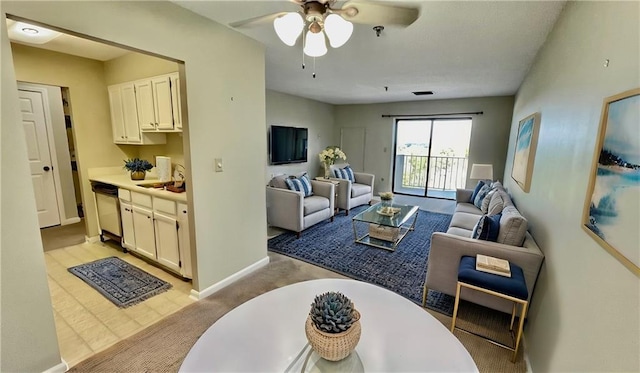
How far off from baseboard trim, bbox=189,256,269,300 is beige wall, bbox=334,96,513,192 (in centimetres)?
435

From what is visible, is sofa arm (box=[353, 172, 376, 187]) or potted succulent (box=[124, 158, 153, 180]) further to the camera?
sofa arm (box=[353, 172, 376, 187])

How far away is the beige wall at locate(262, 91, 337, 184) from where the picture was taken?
5145 millimetres

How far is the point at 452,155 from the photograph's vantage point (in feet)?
20.7

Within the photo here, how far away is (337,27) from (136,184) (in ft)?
9.01

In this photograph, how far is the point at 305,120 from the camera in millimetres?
6000

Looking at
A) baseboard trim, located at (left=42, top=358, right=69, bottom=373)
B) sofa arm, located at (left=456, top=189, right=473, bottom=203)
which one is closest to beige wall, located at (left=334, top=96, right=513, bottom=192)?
sofa arm, located at (left=456, top=189, right=473, bottom=203)

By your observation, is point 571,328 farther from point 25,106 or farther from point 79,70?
point 25,106

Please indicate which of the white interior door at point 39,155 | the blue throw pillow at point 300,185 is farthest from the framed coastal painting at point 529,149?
the white interior door at point 39,155

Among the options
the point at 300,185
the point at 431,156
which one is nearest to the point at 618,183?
the point at 300,185

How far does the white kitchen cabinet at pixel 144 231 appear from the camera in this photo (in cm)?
280

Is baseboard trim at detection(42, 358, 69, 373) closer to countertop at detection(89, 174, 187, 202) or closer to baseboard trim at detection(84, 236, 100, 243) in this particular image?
countertop at detection(89, 174, 187, 202)

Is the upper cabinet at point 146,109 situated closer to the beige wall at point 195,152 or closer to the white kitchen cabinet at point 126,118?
the white kitchen cabinet at point 126,118

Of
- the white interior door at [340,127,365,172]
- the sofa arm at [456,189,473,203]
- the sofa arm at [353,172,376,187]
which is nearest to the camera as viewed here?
the sofa arm at [456,189,473,203]

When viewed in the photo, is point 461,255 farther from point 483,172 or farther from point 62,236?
point 62,236
